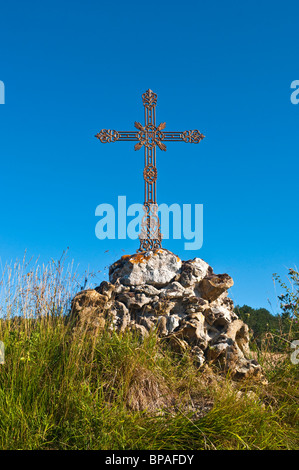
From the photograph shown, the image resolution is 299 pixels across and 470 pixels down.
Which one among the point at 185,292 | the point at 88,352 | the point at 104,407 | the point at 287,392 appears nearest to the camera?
the point at 104,407

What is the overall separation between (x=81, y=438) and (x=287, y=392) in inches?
114

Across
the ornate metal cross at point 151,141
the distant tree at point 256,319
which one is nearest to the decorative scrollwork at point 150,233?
the ornate metal cross at point 151,141

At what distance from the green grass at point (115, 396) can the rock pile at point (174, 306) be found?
0.88 feet

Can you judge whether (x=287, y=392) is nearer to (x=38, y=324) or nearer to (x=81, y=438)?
(x=81, y=438)

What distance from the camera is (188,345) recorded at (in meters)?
5.95

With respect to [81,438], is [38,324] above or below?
above

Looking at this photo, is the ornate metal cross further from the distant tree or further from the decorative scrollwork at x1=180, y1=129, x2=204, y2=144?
the distant tree

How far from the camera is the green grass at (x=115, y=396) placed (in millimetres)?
4043

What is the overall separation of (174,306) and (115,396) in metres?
1.98

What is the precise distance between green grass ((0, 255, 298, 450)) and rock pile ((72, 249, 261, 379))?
27 centimetres

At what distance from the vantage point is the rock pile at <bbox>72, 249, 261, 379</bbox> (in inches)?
230
